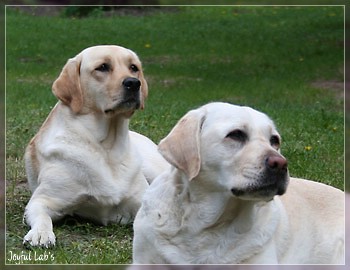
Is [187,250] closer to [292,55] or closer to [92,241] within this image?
[92,241]

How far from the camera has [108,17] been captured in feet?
21.9

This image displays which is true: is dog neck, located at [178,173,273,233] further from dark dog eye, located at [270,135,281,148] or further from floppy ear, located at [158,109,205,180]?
dark dog eye, located at [270,135,281,148]

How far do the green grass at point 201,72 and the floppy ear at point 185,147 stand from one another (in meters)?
1.24

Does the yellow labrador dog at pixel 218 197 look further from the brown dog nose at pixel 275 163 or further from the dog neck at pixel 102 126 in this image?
the dog neck at pixel 102 126

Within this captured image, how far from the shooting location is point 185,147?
13.2ft

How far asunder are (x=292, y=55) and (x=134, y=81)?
5.24m

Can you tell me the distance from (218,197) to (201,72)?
4.54 meters

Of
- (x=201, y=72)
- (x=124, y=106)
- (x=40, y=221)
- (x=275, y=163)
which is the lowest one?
(x=201, y=72)

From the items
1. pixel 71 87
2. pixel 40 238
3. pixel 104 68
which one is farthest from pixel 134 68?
pixel 40 238

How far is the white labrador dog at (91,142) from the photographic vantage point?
5355 mm

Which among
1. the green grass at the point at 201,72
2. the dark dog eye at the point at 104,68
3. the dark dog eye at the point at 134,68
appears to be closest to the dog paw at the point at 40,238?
the green grass at the point at 201,72

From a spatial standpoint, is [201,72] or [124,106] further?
[201,72]

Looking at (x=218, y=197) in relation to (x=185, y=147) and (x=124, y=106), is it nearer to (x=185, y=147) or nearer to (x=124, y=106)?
(x=185, y=147)

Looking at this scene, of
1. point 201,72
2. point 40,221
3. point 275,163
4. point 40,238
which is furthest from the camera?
point 201,72
